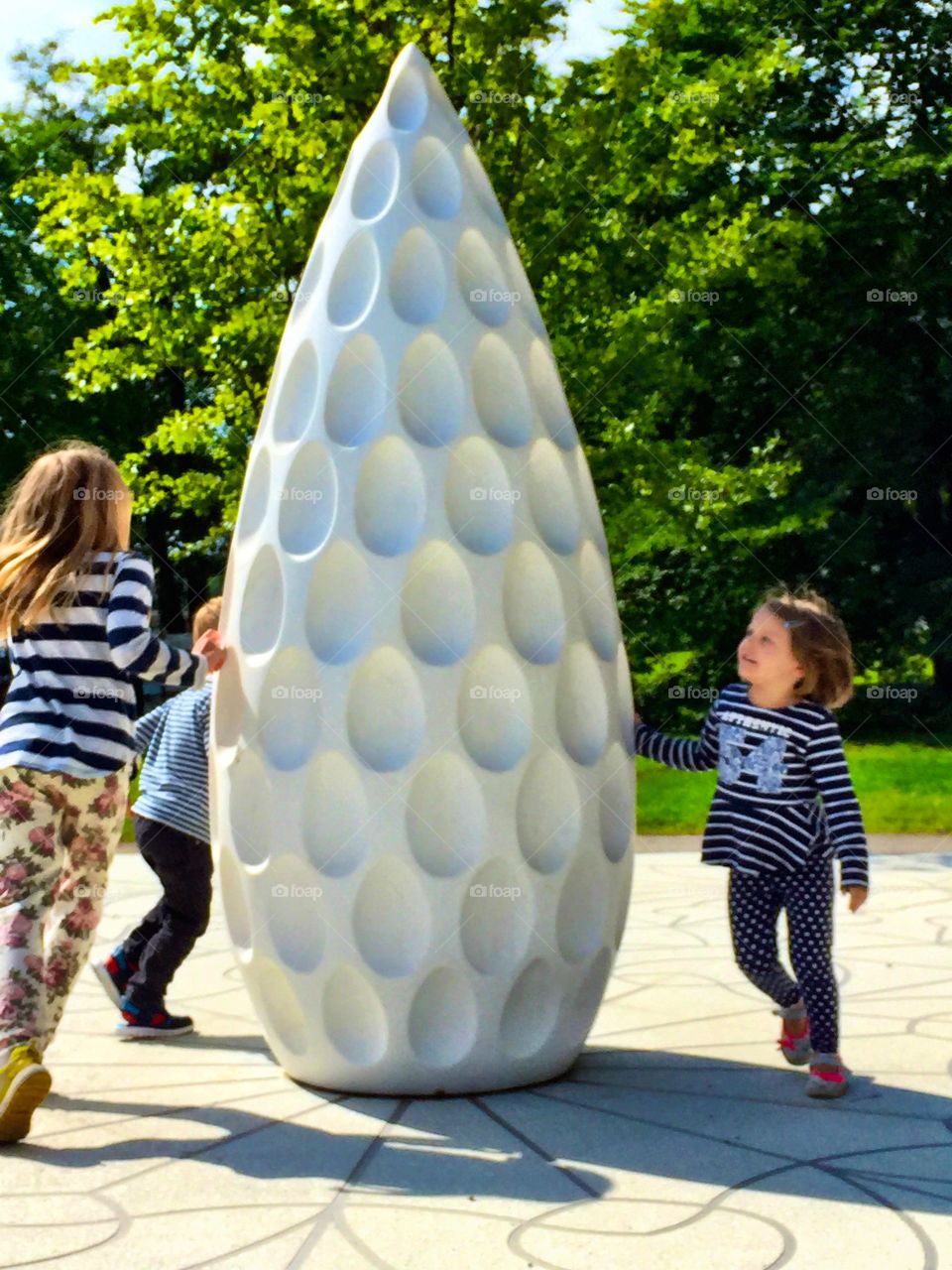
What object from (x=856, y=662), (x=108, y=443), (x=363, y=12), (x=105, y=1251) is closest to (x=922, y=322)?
(x=856, y=662)

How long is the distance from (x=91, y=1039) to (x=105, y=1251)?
2157 mm

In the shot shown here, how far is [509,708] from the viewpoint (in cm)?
414

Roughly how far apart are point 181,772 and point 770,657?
2060mm

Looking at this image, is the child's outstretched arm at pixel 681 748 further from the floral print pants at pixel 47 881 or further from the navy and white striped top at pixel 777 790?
the floral print pants at pixel 47 881

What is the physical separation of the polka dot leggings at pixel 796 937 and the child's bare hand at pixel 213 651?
1.63 meters

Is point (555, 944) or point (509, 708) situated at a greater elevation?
point (509, 708)

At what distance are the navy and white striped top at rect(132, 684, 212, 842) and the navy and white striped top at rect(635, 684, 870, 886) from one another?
5.81 feet

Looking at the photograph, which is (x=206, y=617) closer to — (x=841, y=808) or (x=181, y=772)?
(x=181, y=772)

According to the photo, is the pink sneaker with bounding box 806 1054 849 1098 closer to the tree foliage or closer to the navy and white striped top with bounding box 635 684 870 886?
the navy and white striped top with bounding box 635 684 870 886

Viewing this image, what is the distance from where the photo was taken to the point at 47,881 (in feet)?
13.9

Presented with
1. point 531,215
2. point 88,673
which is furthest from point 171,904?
point 531,215

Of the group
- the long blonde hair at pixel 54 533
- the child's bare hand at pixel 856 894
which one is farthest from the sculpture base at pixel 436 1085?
the long blonde hair at pixel 54 533

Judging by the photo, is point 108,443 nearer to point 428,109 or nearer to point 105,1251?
point 428,109

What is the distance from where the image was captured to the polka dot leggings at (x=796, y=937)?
4.41 m
